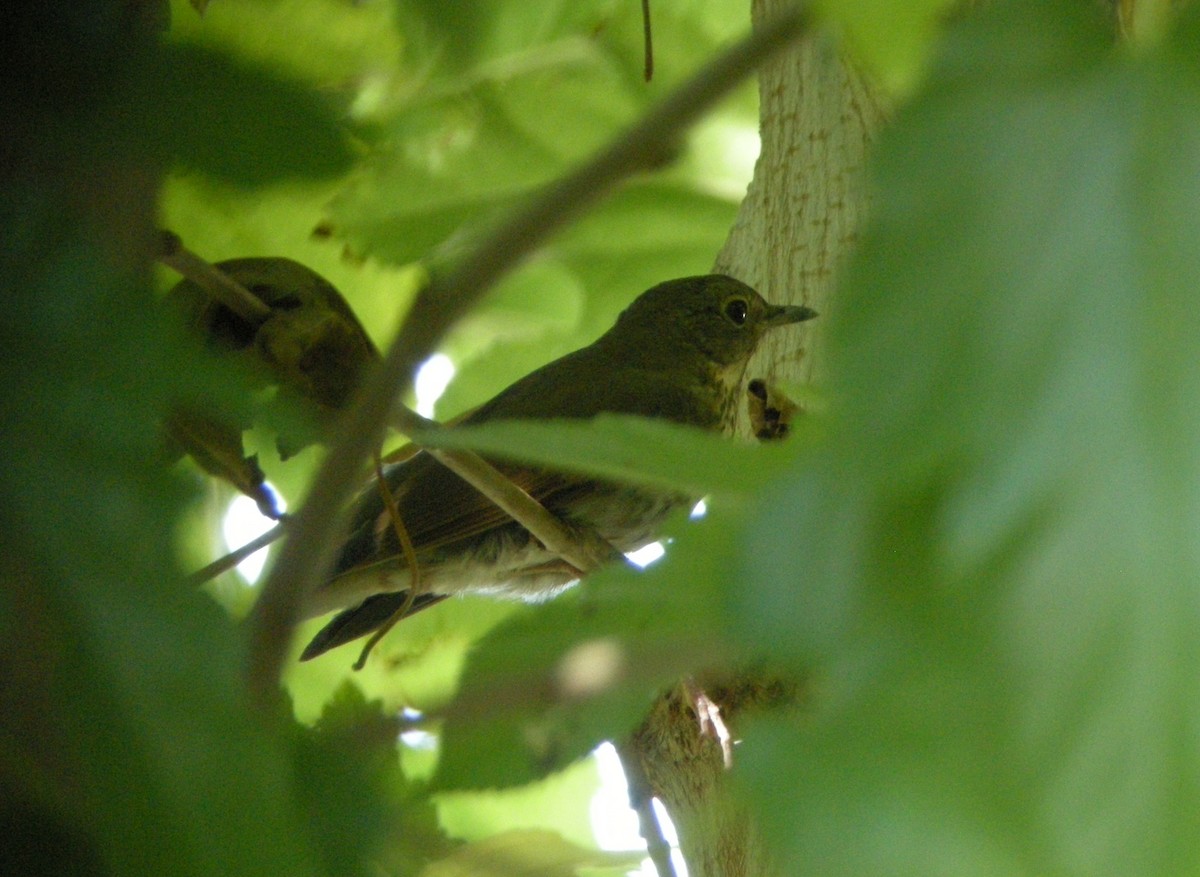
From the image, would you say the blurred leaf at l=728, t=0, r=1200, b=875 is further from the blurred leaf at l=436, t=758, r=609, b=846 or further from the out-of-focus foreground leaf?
the blurred leaf at l=436, t=758, r=609, b=846

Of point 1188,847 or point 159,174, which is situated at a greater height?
point 159,174

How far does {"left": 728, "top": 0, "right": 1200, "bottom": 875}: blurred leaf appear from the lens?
1.51ft

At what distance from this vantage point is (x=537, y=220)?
0.52 m

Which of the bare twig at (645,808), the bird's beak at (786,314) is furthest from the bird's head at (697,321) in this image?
the bare twig at (645,808)

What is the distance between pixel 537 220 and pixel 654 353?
2.76 m

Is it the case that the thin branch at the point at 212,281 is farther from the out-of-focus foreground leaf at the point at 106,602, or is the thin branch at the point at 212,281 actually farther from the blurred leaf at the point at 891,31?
the blurred leaf at the point at 891,31

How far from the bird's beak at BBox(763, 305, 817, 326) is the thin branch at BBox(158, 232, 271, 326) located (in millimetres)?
1494

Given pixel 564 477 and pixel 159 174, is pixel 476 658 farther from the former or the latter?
pixel 564 477

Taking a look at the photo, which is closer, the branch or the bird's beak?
the branch

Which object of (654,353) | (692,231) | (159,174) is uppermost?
(654,353)

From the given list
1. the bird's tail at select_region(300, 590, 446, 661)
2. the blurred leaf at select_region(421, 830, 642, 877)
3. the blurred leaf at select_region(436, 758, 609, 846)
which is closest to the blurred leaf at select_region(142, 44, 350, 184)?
the blurred leaf at select_region(421, 830, 642, 877)

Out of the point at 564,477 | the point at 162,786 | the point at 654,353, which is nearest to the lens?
the point at 162,786

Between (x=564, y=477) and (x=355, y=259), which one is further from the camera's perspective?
(x=564, y=477)

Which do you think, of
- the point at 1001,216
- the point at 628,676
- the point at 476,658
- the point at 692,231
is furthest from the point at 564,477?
the point at 1001,216
